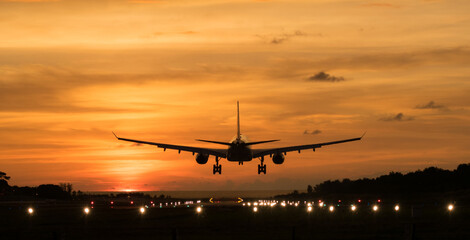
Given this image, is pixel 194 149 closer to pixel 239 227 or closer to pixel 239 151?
pixel 239 151

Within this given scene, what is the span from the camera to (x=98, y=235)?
51.5 meters

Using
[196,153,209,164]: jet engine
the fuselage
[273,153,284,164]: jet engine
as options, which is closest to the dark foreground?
the fuselage

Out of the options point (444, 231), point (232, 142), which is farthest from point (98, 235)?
point (232, 142)

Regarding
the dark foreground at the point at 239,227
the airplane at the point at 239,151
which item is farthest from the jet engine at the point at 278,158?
the dark foreground at the point at 239,227

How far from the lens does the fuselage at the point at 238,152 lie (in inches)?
3873

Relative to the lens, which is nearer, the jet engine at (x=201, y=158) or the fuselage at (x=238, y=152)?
the fuselage at (x=238, y=152)

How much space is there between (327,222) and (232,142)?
3750 centimetres

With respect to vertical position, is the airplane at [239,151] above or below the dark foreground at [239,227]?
above

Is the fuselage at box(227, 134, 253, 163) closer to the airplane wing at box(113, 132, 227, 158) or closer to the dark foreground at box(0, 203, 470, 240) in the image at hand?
the airplane wing at box(113, 132, 227, 158)

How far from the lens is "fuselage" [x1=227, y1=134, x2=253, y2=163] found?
98.4 m

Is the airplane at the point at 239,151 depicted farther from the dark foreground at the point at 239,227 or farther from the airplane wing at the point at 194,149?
the dark foreground at the point at 239,227

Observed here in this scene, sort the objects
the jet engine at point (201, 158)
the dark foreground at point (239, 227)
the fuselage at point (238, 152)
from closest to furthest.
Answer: the dark foreground at point (239, 227) → the fuselage at point (238, 152) → the jet engine at point (201, 158)

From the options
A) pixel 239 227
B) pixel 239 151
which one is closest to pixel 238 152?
pixel 239 151

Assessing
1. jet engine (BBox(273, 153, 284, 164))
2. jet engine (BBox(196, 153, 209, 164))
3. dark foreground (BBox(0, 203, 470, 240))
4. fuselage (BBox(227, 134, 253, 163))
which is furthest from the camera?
jet engine (BBox(196, 153, 209, 164))
